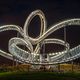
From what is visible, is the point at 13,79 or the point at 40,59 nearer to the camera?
the point at 13,79

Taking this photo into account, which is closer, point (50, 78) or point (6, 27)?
point (50, 78)

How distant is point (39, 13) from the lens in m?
93.0

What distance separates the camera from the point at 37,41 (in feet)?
302

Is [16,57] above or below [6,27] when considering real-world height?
below

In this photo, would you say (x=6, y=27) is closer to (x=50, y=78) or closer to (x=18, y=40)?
(x=18, y=40)

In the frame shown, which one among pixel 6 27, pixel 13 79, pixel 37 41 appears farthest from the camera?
pixel 6 27

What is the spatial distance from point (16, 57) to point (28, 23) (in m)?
9.82

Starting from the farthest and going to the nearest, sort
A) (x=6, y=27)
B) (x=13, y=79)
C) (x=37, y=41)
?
(x=6, y=27)
(x=37, y=41)
(x=13, y=79)

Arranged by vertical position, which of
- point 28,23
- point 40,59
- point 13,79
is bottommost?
point 13,79

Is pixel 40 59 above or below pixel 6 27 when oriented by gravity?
below

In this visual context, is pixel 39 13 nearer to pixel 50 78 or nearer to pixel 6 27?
pixel 6 27

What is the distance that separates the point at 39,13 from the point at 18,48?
15378 millimetres

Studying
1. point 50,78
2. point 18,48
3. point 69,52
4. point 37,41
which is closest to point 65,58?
point 69,52

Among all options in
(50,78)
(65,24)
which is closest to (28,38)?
(65,24)
